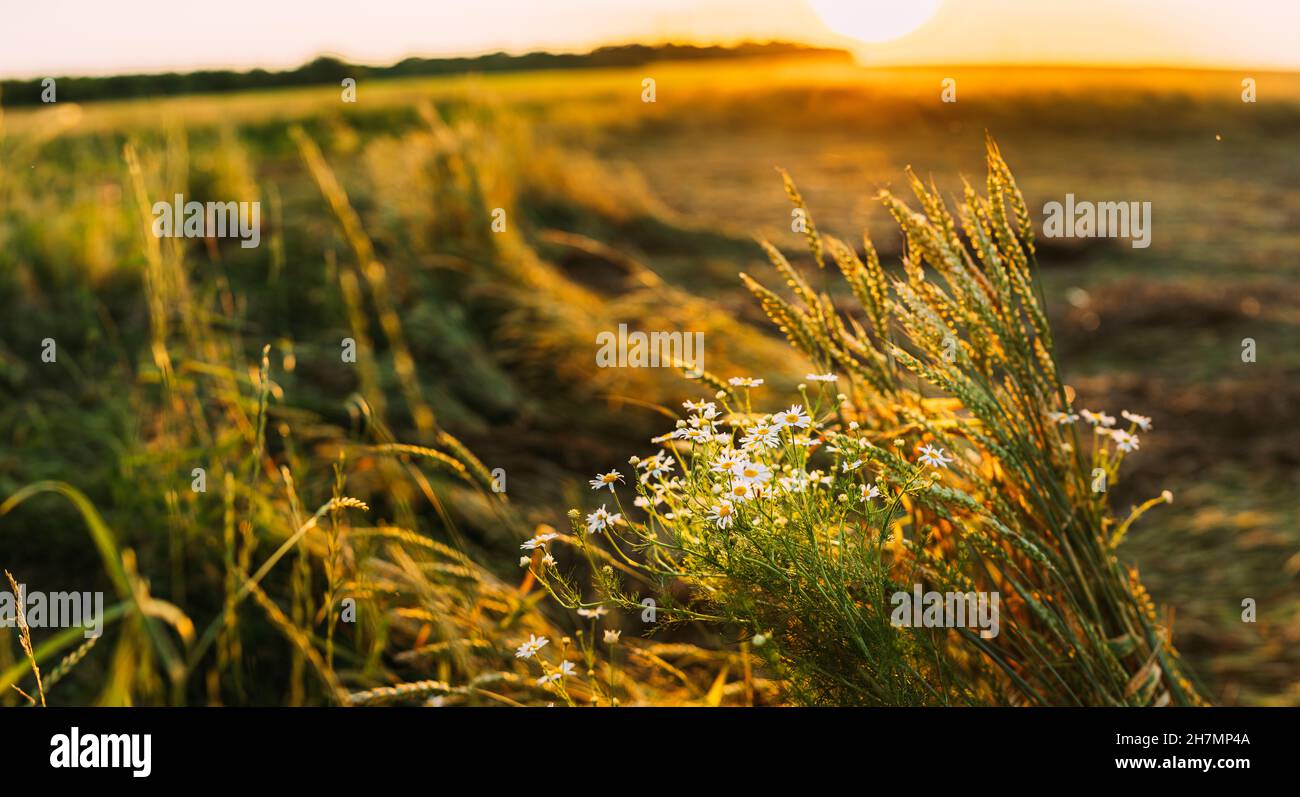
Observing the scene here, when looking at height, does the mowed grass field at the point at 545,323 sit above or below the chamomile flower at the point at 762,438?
above

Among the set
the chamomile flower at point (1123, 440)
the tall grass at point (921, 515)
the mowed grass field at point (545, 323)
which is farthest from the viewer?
the mowed grass field at point (545, 323)

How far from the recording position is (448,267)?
3.95 metres

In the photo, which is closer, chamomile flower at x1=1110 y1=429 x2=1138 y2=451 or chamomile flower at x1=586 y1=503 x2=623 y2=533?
chamomile flower at x1=586 y1=503 x2=623 y2=533

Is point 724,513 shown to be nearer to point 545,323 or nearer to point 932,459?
point 932,459

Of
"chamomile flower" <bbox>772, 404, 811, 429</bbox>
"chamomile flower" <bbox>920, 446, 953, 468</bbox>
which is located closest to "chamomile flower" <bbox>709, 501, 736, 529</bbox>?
"chamomile flower" <bbox>772, 404, 811, 429</bbox>

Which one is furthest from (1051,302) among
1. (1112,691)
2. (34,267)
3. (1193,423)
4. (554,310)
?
(34,267)

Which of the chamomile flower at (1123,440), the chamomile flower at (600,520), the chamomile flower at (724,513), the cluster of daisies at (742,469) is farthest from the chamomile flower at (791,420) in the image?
the chamomile flower at (1123,440)

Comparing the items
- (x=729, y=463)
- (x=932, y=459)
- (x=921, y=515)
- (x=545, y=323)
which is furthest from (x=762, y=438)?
(x=545, y=323)

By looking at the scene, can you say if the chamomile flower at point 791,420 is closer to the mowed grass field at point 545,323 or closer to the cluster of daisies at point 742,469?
the cluster of daisies at point 742,469

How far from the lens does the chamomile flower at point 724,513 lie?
1.02 metres

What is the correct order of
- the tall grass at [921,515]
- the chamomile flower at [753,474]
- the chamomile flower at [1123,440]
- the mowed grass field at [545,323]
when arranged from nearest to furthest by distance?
1. the chamomile flower at [753,474]
2. the tall grass at [921,515]
3. the chamomile flower at [1123,440]
4. the mowed grass field at [545,323]

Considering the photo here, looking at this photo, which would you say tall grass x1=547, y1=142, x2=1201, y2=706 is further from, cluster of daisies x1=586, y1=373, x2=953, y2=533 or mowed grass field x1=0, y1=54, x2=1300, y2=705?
mowed grass field x1=0, y1=54, x2=1300, y2=705

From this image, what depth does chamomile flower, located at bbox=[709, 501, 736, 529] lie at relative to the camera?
1.02 meters
